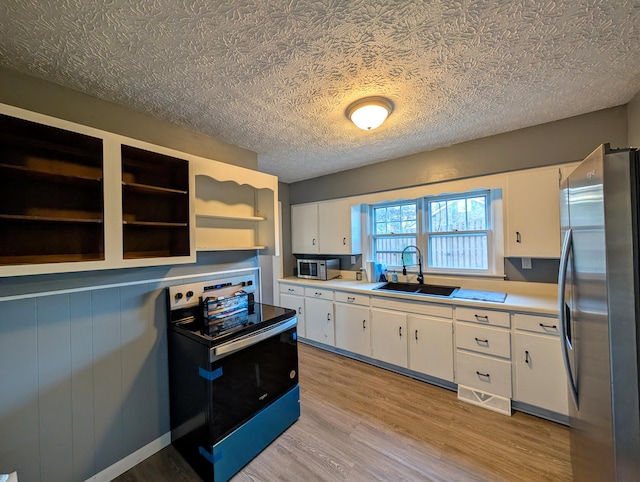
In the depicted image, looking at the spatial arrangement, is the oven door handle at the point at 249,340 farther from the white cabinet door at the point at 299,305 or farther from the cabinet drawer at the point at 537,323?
the cabinet drawer at the point at 537,323

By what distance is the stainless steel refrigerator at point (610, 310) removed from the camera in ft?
2.48

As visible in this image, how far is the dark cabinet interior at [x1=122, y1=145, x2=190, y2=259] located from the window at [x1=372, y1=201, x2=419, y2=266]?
2.55 m

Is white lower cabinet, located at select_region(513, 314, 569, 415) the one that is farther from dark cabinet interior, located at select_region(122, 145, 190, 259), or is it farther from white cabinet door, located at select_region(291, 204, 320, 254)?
dark cabinet interior, located at select_region(122, 145, 190, 259)

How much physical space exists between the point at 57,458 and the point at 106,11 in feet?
7.49

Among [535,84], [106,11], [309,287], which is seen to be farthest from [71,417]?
[535,84]

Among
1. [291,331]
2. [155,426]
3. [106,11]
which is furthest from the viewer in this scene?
[291,331]

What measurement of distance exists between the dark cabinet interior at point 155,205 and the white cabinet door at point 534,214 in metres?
2.83

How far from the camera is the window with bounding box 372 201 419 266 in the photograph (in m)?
3.28

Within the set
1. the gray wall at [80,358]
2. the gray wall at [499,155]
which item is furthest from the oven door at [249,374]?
the gray wall at [499,155]

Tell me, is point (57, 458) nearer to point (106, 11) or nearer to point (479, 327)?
point (106, 11)

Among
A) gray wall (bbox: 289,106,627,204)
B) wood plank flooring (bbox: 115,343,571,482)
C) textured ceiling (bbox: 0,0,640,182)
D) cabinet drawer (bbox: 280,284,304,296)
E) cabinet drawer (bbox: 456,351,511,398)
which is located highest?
textured ceiling (bbox: 0,0,640,182)

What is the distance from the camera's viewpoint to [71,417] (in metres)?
1.45

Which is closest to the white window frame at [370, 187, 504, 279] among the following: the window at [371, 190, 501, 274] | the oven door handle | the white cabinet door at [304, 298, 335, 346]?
the window at [371, 190, 501, 274]

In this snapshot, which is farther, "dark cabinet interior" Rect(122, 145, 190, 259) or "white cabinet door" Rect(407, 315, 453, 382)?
"white cabinet door" Rect(407, 315, 453, 382)
